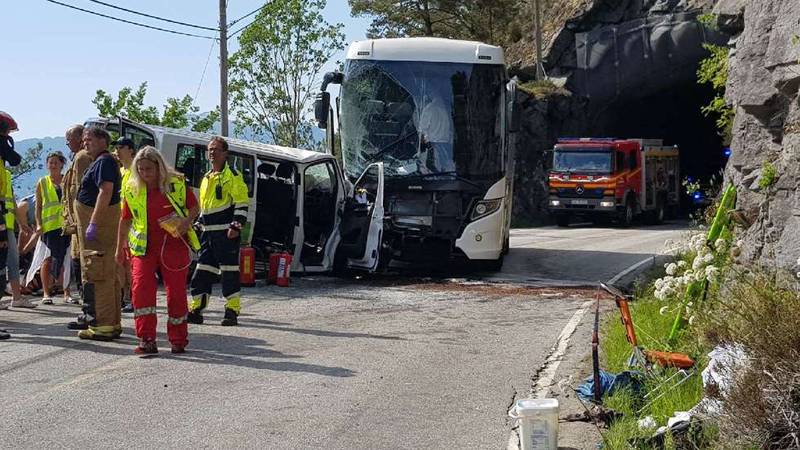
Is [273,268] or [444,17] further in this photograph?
[444,17]

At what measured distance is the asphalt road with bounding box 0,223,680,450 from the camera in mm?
6488

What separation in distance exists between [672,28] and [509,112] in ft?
76.7

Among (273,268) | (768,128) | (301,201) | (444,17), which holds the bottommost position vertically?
(273,268)

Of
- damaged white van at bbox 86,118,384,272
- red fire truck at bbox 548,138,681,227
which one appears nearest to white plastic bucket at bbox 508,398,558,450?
damaged white van at bbox 86,118,384,272

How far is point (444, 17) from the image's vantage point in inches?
1891

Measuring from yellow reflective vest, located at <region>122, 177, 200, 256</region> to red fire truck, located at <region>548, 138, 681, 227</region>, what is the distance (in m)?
26.2

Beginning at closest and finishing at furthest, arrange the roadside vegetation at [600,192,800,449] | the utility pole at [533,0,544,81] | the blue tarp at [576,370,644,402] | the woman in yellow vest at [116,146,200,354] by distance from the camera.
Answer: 1. the roadside vegetation at [600,192,800,449]
2. the blue tarp at [576,370,644,402]
3. the woman in yellow vest at [116,146,200,354]
4. the utility pole at [533,0,544,81]

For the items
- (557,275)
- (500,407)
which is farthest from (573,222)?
(500,407)

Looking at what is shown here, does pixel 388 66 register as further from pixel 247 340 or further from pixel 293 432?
pixel 293 432

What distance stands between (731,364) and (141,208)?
5178 millimetres

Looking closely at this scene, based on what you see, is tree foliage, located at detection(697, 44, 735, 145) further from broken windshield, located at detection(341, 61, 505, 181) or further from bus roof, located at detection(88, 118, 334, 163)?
bus roof, located at detection(88, 118, 334, 163)

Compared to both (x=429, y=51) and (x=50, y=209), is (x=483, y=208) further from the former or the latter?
(x=50, y=209)

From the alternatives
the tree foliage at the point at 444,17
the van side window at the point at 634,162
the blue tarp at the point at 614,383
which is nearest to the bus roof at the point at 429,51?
the blue tarp at the point at 614,383

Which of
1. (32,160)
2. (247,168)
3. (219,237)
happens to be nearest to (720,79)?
(247,168)
